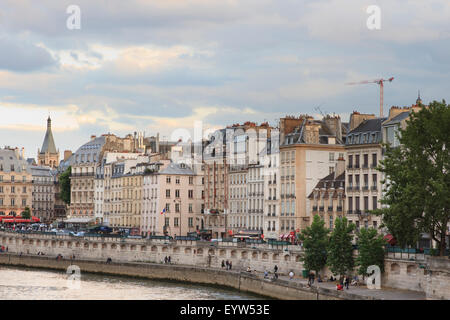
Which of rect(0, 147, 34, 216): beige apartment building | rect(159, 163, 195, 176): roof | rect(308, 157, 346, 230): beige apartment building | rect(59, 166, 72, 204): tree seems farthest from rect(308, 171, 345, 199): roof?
rect(0, 147, 34, 216): beige apartment building

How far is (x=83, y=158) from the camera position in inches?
6393

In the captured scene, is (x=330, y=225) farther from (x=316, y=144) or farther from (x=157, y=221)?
(x=157, y=221)

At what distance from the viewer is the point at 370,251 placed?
243 ft

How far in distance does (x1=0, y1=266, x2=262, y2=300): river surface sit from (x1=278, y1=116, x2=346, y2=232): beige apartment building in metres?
16.4

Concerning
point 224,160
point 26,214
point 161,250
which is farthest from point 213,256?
point 26,214

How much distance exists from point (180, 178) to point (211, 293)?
49.2 m

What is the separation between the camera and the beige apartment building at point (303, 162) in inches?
4136

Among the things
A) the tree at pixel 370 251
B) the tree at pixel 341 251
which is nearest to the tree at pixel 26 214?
the tree at pixel 341 251

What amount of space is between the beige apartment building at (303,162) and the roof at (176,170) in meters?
27.5

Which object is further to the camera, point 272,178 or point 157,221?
point 157,221

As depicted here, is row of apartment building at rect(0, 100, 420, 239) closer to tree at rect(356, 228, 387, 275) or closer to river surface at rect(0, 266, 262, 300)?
tree at rect(356, 228, 387, 275)

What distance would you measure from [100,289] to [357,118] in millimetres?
29996
